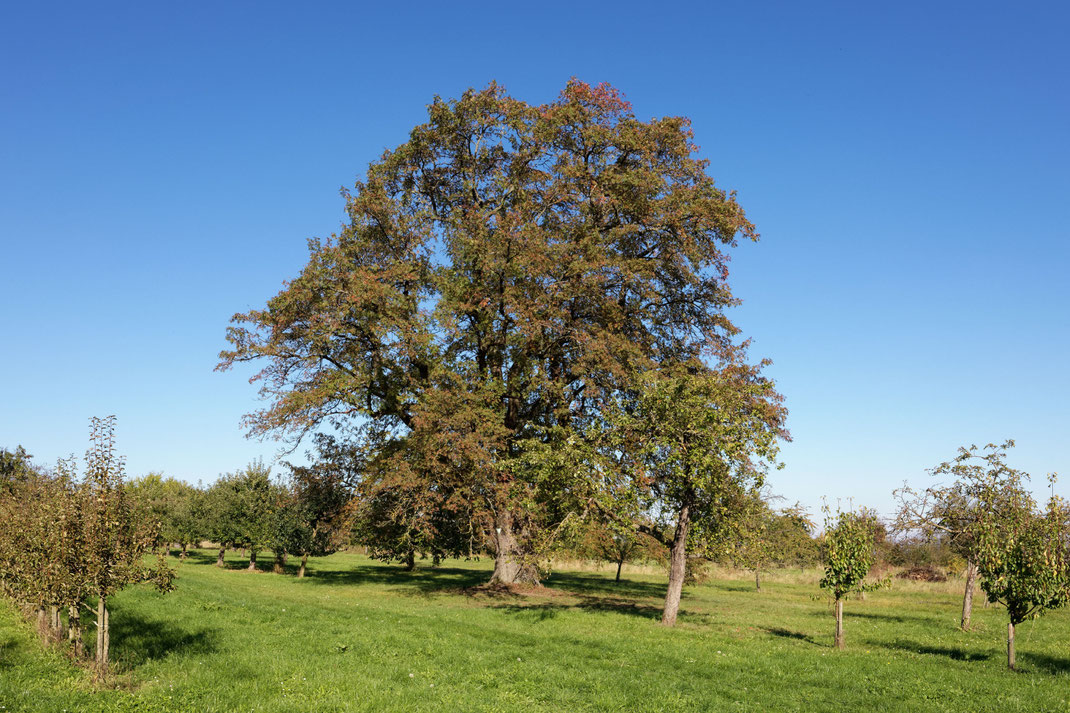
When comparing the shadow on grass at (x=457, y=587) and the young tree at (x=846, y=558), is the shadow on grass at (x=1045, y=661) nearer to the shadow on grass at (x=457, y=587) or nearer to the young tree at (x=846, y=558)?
the young tree at (x=846, y=558)

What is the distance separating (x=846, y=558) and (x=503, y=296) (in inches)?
717

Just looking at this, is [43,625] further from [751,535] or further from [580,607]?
[751,535]

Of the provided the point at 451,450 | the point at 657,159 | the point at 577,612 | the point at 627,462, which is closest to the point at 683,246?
the point at 657,159

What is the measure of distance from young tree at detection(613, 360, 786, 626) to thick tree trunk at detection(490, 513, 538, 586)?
39.0 feet

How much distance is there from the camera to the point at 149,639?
55.4 feet

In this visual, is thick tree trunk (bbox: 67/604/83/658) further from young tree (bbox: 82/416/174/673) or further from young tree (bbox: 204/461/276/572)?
young tree (bbox: 204/461/276/572)

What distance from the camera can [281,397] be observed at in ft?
106

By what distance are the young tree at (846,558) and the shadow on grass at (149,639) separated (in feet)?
58.8

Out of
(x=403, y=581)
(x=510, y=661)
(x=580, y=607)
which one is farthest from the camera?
(x=403, y=581)

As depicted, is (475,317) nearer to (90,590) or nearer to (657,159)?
(657,159)

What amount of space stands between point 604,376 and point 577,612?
36.2ft

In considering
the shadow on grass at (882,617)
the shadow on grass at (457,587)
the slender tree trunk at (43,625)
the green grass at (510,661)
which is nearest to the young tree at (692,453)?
the green grass at (510,661)

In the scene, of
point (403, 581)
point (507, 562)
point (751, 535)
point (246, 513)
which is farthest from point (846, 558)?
point (246, 513)

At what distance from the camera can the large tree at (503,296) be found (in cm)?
3156
